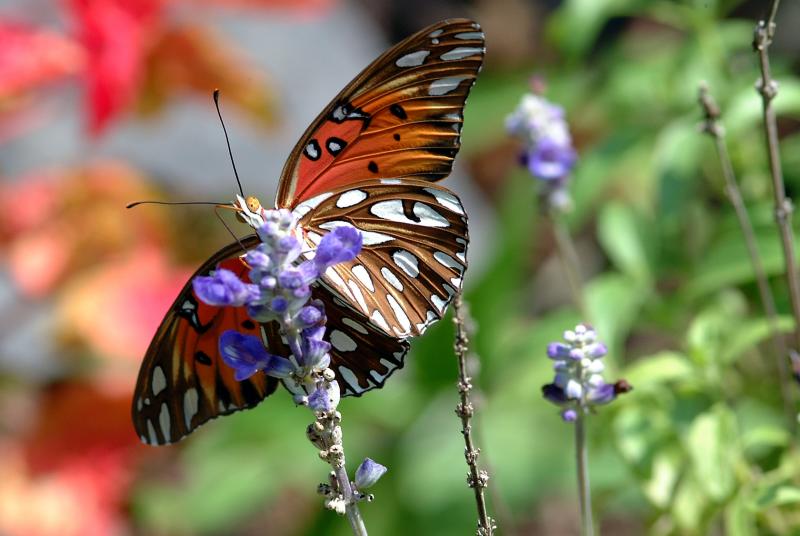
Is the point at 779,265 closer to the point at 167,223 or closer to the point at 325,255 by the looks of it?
the point at 325,255

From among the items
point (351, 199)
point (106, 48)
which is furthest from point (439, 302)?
point (106, 48)

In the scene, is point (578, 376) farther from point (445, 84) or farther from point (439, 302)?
point (445, 84)

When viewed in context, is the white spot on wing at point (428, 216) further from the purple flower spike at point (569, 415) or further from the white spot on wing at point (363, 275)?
the purple flower spike at point (569, 415)

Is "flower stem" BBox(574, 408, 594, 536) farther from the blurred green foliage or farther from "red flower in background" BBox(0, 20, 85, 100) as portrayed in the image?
"red flower in background" BBox(0, 20, 85, 100)

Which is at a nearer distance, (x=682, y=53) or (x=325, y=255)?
(x=325, y=255)

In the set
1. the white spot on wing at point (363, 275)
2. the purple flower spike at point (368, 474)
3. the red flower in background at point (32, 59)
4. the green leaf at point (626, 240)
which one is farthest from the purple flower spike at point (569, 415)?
the red flower in background at point (32, 59)

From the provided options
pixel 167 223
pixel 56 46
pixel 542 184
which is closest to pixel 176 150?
pixel 167 223
